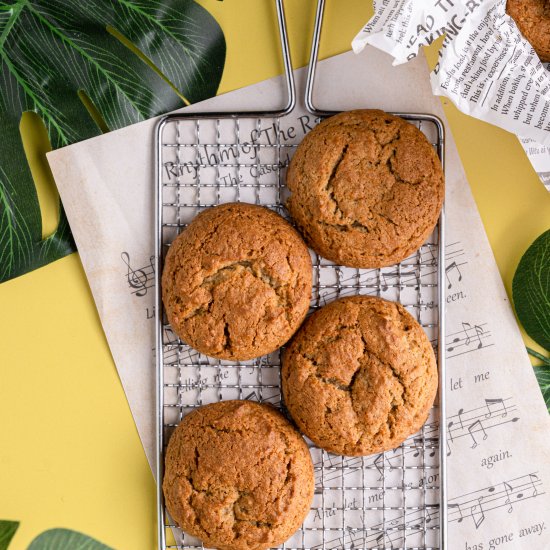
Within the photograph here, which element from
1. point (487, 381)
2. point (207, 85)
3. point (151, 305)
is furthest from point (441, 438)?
point (207, 85)

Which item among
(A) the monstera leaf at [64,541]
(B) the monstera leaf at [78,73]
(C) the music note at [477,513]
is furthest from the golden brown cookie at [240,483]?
(B) the monstera leaf at [78,73]

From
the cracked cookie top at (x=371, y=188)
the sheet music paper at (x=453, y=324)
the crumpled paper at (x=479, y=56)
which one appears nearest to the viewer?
the crumpled paper at (x=479, y=56)

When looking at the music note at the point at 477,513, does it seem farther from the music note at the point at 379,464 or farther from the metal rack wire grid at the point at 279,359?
the music note at the point at 379,464

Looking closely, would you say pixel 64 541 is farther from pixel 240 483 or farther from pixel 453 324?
pixel 453 324

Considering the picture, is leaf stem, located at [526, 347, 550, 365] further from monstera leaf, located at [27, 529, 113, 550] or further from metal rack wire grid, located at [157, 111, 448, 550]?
monstera leaf, located at [27, 529, 113, 550]

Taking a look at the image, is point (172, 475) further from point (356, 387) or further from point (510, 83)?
point (510, 83)

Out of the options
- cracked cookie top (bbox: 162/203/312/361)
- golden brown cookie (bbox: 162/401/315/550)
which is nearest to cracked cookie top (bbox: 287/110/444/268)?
cracked cookie top (bbox: 162/203/312/361)
